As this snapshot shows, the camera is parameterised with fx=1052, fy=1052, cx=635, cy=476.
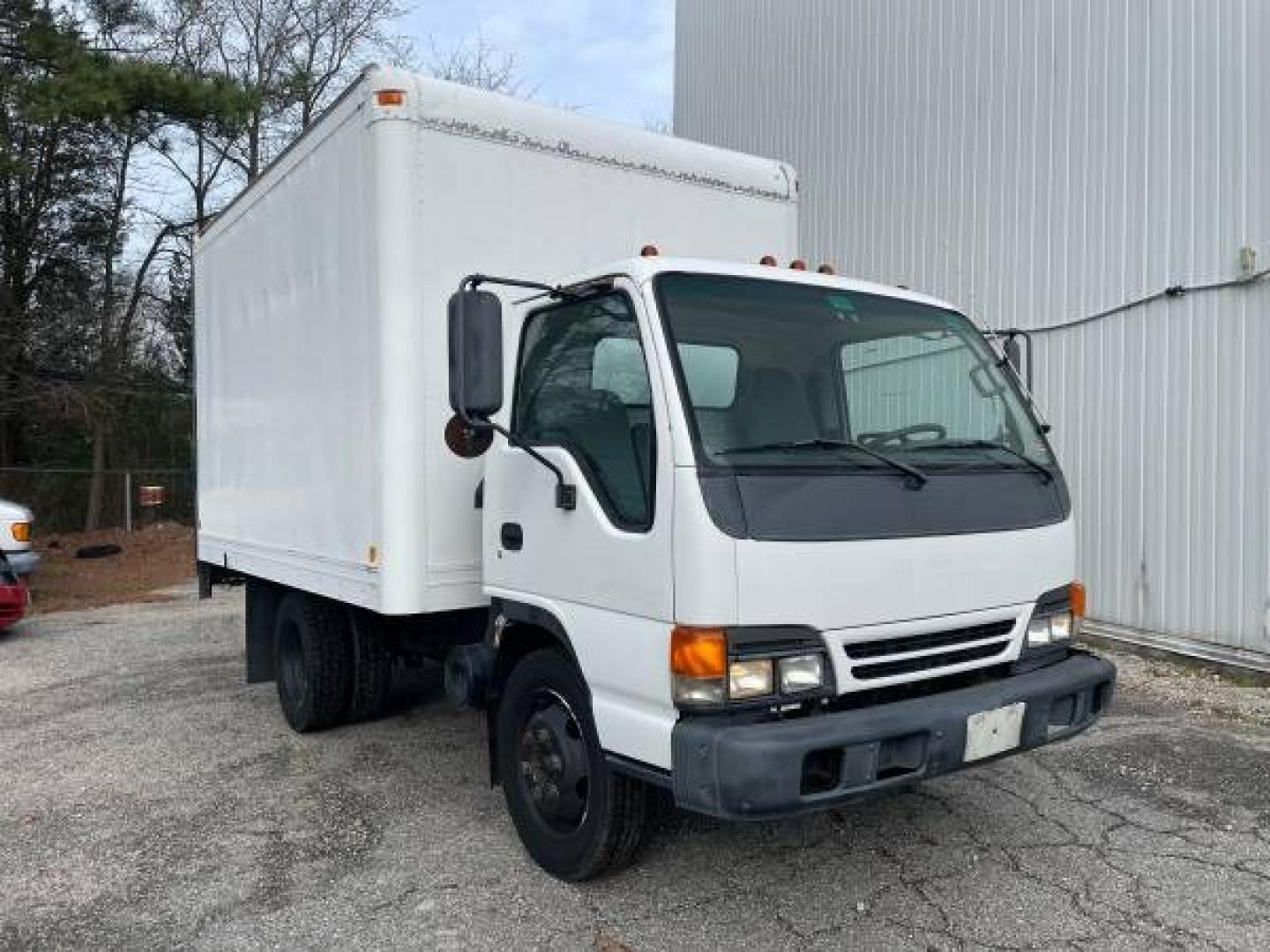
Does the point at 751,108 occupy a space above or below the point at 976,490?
above

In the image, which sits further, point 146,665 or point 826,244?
point 826,244

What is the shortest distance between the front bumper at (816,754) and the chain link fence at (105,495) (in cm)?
1846

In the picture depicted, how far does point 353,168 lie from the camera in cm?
477

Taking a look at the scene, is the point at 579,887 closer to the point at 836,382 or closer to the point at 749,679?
the point at 749,679

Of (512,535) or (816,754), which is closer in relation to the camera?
(816,754)

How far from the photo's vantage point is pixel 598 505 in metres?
3.62

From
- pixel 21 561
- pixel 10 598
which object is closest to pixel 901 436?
pixel 10 598

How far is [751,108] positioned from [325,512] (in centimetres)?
902

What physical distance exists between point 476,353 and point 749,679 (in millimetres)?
1385

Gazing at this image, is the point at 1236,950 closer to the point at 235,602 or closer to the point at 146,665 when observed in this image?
the point at 146,665

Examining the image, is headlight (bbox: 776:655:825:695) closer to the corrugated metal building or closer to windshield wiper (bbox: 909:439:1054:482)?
windshield wiper (bbox: 909:439:1054:482)

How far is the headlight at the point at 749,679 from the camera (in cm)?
318

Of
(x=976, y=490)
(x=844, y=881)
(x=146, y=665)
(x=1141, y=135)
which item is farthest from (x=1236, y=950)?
(x=146, y=665)

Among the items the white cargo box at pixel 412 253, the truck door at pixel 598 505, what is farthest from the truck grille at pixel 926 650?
the white cargo box at pixel 412 253
